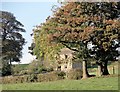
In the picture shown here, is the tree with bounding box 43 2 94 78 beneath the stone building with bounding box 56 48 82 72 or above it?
above

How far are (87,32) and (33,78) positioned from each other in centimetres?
664

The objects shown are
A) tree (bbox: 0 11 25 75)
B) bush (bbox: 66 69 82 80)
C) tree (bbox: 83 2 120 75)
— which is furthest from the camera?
tree (bbox: 0 11 25 75)

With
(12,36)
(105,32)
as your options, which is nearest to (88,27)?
(105,32)

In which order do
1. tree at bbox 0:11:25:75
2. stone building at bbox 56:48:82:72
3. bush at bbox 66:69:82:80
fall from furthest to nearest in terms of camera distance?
tree at bbox 0:11:25:75 → stone building at bbox 56:48:82:72 → bush at bbox 66:69:82:80

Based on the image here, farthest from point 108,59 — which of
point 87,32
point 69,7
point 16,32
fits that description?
point 16,32

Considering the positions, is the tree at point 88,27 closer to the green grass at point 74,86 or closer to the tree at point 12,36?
the green grass at point 74,86

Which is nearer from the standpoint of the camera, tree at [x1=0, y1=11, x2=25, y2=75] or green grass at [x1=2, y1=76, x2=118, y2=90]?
green grass at [x1=2, y1=76, x2=118, y2=90]

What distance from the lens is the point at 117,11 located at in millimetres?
27000

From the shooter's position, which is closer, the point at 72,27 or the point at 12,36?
the point at 72,27

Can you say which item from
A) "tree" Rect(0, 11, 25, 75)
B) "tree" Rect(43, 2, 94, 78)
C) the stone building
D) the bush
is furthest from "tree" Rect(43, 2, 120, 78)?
"tree" Rect(0, 11, 25, 75)

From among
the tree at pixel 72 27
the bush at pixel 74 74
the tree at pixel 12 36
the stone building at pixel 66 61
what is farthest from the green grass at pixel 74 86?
the tree at pixel 12 36

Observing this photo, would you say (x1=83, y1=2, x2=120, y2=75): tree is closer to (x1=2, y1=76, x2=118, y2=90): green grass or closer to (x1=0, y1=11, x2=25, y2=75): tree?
(x1=2, y1=76, x2=118, y2=90): green grass

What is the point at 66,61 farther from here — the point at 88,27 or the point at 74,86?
the point at 74,86

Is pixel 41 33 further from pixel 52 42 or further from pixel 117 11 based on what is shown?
pixel 117 11
